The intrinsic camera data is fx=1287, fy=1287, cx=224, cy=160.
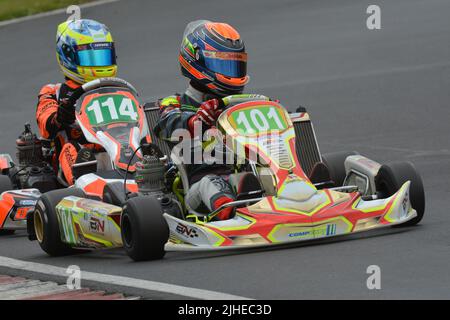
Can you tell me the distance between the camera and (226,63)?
336 inches

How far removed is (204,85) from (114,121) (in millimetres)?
1207

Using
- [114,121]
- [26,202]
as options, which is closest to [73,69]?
[114,121]

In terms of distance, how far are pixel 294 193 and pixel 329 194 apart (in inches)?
9.3

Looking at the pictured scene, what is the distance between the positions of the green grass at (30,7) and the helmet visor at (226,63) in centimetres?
1518

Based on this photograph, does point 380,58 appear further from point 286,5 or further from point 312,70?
point 286,5

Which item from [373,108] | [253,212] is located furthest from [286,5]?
[253,212]

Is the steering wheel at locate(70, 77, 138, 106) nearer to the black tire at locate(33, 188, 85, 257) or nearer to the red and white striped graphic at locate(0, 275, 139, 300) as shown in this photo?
the black tire at locate(33, 188, 85, 257)

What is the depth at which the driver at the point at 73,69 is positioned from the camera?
1026 centimetres

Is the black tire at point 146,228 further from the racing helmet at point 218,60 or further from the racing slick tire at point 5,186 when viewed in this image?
the racing slick tire at point 5,186

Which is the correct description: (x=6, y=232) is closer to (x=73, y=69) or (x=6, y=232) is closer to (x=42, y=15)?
(x=73, y=69)

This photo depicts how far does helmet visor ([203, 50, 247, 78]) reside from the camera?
8.54 metres

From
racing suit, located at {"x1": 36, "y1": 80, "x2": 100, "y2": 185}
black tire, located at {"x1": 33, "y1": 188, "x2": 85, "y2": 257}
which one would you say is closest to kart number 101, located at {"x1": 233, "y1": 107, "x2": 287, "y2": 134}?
black tire, located at {"x1": 33, "y1": 188, "x2": 85, "y2": 257}

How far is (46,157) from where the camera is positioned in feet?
35.4

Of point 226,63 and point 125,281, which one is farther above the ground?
point 226,63
